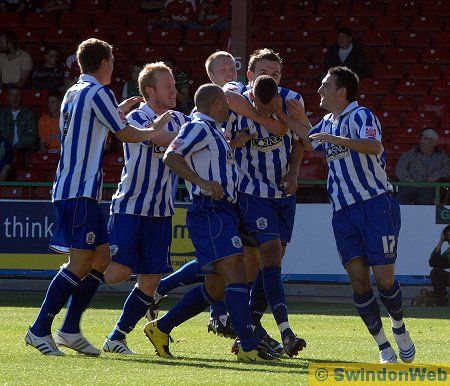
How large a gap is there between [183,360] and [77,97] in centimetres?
185

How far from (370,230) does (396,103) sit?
11045 mm

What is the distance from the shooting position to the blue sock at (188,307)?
7.89 meters

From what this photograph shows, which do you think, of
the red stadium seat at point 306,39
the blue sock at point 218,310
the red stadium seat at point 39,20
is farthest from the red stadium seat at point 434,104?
the blue sock at point 218,310

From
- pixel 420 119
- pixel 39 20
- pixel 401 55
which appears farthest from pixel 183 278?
pixel 39 20

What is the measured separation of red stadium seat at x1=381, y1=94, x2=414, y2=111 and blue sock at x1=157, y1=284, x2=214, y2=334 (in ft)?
36.8

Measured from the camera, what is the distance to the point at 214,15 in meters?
20.4

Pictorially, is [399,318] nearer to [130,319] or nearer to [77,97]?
[130,319]

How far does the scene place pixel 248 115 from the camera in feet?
27.2

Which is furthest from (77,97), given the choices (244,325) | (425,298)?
(425,298)

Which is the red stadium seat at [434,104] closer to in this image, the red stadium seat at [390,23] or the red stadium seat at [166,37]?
the red stadium seat at [390,23]

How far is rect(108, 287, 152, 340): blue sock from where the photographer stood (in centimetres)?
820

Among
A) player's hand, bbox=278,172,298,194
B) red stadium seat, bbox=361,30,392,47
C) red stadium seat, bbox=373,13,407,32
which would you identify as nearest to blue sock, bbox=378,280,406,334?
player's hand, bbox=278,172,298,194

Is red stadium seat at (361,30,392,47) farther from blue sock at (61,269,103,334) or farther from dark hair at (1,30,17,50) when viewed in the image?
blue sock at (61,269,103,334)

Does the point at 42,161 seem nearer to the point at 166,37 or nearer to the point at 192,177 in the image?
the point at 166,37
